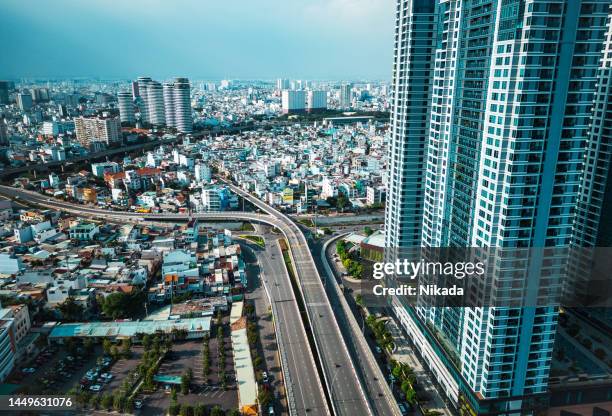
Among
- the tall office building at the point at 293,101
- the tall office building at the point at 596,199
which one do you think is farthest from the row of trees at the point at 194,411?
the tall office building at the point at 293,101

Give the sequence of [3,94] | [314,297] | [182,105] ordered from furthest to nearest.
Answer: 1. [3,94]
2. [182,105]
3. [314,297]

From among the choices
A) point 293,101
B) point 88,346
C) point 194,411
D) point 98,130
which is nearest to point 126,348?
point 88,346

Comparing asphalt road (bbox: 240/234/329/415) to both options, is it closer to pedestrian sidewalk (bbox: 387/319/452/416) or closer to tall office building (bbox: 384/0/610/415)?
pedestrian sidewalk (bbox: 387/319/452/416)

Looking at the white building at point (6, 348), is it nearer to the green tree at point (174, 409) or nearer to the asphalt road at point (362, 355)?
the green tree at point (174, 409)

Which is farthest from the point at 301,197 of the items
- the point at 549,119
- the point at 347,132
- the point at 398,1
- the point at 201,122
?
the point at 201,122

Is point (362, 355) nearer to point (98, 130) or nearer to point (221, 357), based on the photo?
point (221, 357)

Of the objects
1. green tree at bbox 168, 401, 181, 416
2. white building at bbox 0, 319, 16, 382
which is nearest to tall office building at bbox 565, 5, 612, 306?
green tree at bbox 168, 401, 181, 416
